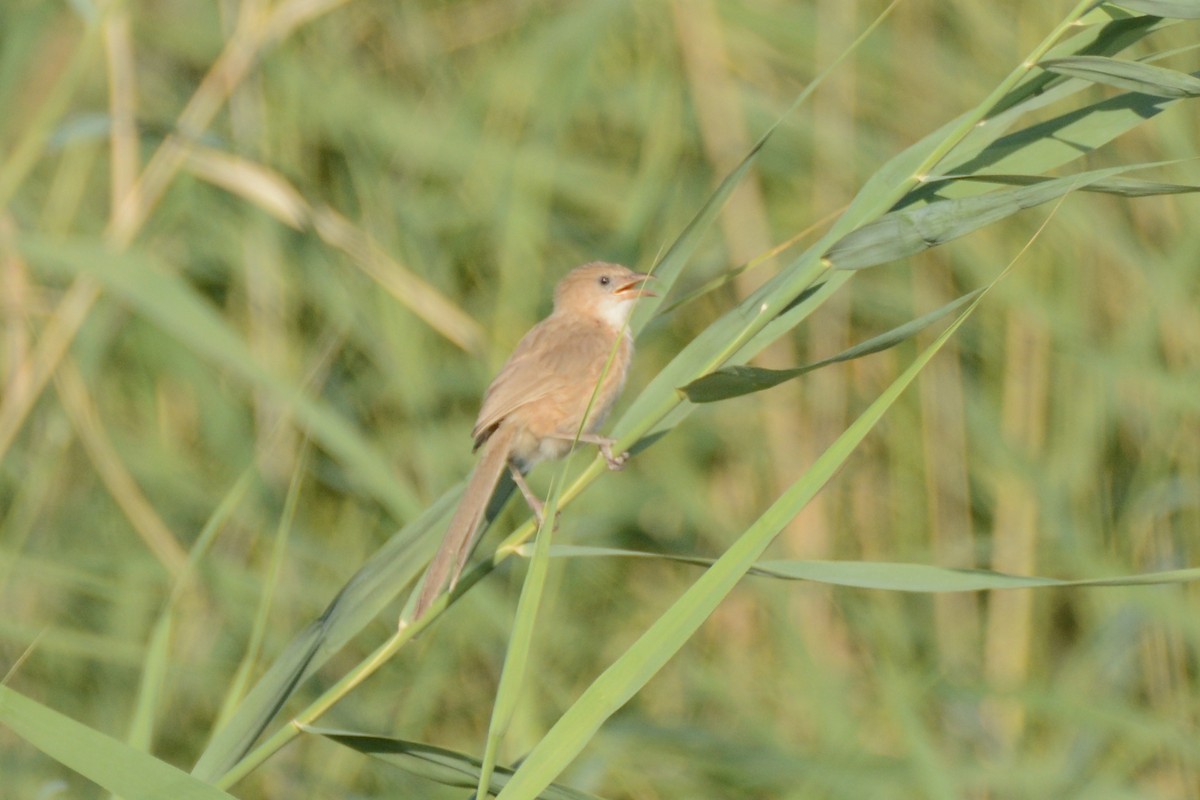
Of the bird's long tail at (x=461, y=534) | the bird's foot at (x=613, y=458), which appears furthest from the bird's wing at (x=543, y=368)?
the bird's foot at (x=613, y=458)

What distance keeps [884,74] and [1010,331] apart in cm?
89

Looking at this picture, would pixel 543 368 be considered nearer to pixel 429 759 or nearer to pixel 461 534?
pixel 461 534

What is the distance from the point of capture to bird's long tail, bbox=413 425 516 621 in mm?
2096

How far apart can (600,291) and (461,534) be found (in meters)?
1.43

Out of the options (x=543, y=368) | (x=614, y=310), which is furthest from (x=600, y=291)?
(x=543, y=368)

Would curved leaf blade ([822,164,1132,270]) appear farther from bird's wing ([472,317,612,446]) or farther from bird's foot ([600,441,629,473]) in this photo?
bird's wing ([472,317,612,446])

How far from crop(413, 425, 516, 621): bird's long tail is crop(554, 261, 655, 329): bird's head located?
871 mm

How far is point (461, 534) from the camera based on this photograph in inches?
88.0

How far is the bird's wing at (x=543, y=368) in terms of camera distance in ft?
9.75

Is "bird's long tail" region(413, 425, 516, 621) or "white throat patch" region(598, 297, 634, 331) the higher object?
"white throat patch" region(598, 297, 634, 331)

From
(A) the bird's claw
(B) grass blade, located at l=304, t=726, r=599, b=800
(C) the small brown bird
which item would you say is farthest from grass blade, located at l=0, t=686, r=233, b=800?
(C) the small brown bird

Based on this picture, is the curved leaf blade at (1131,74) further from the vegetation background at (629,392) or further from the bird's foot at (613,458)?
the vegetation background at (629,392)

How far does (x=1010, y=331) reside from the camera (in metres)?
4.31

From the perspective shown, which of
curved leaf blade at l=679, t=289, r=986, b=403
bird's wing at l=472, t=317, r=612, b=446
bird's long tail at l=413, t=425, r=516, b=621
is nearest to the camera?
curved leaf blade at l=679, t=289, r=986, b=403
